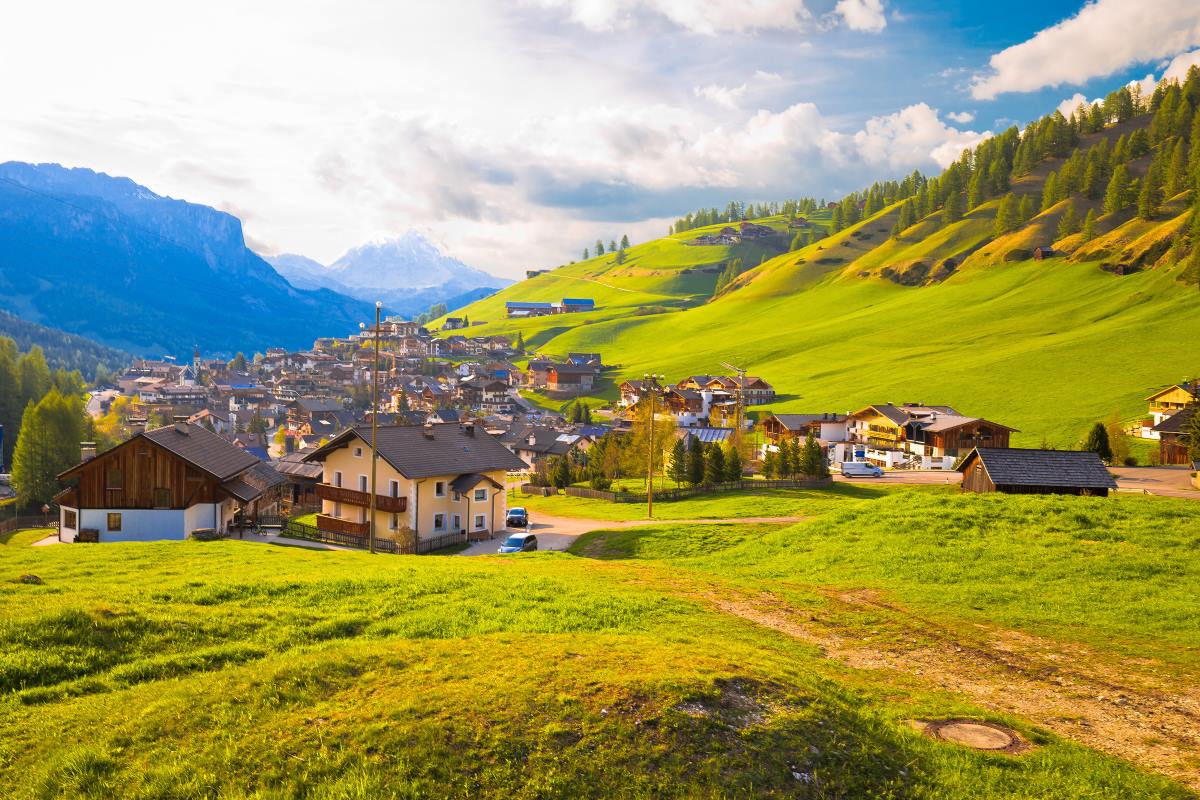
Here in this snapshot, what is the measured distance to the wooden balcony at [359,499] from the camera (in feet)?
155

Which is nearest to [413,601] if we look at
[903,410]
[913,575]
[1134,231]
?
[913,575]

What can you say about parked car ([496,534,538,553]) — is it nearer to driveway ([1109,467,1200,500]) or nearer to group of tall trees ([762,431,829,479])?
group of tall trees ([762,431,829,479])

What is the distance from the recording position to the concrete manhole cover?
11570 millimetres

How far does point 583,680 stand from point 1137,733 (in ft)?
35.4

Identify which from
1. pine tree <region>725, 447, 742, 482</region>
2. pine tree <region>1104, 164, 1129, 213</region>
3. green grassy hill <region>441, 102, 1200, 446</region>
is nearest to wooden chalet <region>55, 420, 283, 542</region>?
pine tree <region>725, 447, 742, 482</region>

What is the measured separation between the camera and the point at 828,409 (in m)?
129

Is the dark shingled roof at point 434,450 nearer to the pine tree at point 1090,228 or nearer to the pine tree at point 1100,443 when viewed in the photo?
the pine tree at point 1100,443

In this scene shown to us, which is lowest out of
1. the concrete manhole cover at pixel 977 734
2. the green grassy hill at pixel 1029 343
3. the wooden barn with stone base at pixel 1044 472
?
the concrete manhole cover at pixel 977 734

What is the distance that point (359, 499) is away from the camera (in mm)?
48438

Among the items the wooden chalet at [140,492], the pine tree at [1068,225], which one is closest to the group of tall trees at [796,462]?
the wooden chalet at [140,492]

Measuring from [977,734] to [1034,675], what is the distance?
5601 millimetres

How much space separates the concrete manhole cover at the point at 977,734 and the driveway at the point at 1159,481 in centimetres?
4946

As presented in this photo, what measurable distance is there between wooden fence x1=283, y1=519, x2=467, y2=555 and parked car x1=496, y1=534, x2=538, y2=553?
25.1ft

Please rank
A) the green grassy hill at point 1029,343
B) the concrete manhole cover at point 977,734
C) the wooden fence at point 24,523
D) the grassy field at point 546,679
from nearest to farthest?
the grassy field at point 546,679 → the concrete manhole cover at point 977,734 → the wooden fence at point 24,523 → the green grassy hill at point 1029,343
